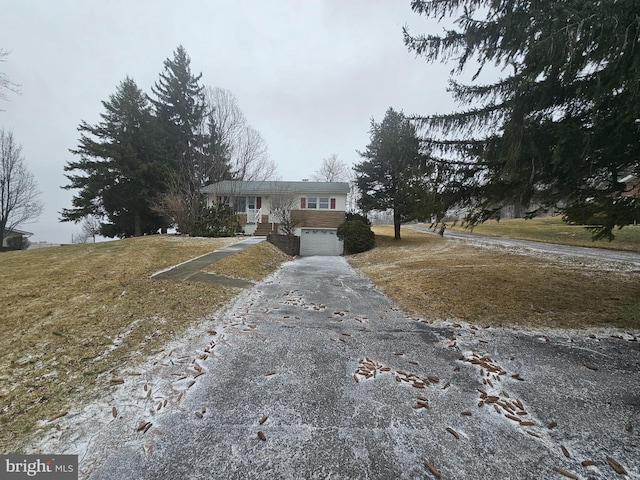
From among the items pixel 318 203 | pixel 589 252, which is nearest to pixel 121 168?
pixel 318 203

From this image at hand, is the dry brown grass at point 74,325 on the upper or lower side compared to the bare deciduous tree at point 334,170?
lower

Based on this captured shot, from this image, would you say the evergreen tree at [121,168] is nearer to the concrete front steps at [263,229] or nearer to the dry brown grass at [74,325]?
the concrete front steps at [263,229]

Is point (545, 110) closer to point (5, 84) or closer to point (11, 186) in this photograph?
point (5, 84)

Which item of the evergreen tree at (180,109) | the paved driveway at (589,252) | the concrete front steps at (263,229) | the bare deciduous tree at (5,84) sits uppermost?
the evergreen tree at (180,109)

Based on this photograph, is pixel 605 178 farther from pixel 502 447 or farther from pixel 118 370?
pixel 118 370

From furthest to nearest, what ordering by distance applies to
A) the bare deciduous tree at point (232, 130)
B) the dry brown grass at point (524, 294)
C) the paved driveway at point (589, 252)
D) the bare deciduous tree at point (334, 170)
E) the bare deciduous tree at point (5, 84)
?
the bare deciduous tree at point (334, 170), the bare deciduous tree at point (232, 130), the paved driveway at point (589, 252), the bare deciduous tree at point (5, 84), the dry brown grass at point (524, 294)

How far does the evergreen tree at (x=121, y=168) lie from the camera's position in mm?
19922

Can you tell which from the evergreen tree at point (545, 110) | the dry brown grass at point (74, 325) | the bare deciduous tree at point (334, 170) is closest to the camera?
the dry brown grass at point (74, 325)

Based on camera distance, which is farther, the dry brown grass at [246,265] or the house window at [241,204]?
the house window at [241,204]

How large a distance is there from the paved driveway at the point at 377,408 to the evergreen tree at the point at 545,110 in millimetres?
2238

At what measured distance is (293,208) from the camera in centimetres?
1895

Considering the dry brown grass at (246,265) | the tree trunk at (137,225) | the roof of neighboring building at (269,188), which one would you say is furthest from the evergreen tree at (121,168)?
the dry brown grass at (246,265)

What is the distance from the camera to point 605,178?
3801 mm

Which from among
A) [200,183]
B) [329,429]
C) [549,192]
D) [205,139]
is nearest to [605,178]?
[549,192]
